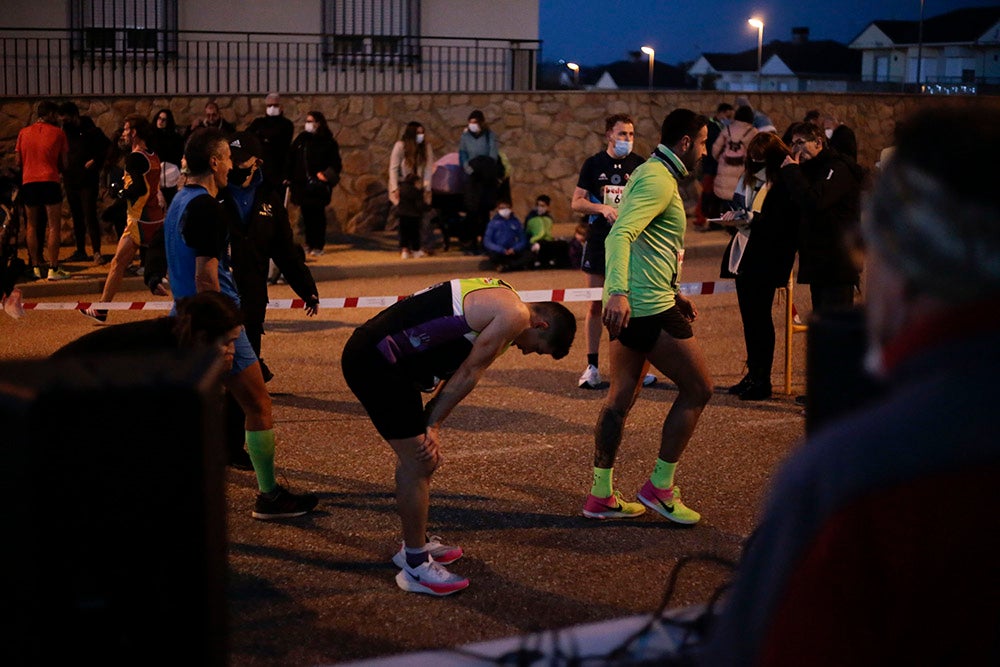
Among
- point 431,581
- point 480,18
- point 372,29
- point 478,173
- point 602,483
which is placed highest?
point 480,18

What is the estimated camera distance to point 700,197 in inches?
814

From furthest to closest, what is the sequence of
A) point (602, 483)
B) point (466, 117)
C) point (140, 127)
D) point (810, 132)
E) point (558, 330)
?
1. point (466, 117)
2. point (140, 127)
3. point (810, 132)
4. point (602, 483)
5. point (558, 330)

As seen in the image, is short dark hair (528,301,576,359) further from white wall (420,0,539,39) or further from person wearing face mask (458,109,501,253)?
white wall (420,0,539,39)

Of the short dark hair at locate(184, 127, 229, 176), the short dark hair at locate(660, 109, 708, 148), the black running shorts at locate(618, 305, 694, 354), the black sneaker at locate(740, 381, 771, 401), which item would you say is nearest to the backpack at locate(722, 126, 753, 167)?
the black sneaker at locate(740, 381, 771, 401)

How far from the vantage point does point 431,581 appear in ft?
17.9

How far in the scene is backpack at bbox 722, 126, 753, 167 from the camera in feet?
53.3

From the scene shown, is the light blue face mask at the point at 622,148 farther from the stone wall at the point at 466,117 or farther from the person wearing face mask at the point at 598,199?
the stone wall at the point at 466,117

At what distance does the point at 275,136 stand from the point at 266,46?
454 centimetres

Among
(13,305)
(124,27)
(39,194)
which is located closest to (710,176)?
(124,27)

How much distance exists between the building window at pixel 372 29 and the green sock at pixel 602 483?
614 inches

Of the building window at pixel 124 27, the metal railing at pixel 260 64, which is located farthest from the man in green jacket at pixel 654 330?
the building window at pixel 124 27

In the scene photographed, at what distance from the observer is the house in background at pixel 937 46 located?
259ft

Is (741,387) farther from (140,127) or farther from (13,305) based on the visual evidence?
(140,127)

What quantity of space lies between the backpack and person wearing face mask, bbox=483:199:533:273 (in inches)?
113
